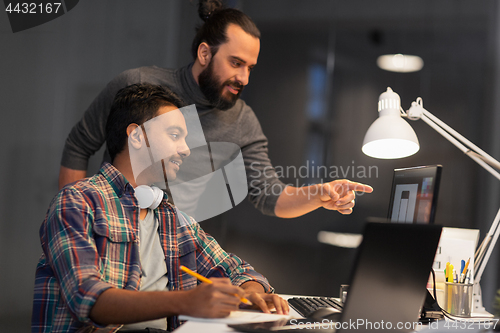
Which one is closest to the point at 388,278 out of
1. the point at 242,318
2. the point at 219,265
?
the point at 242,318

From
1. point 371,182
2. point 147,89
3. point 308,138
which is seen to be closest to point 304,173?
point 308,138

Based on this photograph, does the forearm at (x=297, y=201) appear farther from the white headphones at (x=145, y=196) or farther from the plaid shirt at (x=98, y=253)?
the white headphones at (x=145, y=196)

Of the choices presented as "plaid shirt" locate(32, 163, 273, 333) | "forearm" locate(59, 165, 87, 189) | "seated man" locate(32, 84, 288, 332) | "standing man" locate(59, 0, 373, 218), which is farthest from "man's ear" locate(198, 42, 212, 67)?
"plaid shirt" locate(32, 163, 273, 333)

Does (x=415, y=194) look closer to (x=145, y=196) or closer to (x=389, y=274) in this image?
(x=389, y=274)

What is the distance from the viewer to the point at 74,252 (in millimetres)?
820

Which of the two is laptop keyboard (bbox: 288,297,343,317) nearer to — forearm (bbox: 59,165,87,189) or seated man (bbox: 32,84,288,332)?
seated man (bbox: 32,84,288,332)

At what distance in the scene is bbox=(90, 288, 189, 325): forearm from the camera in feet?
2.48

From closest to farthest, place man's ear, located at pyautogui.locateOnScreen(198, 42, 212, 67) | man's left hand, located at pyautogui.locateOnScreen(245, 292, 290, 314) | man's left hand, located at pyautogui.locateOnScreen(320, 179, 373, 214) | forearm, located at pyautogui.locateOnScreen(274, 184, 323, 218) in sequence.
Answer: man's left hand, located at pyautogui.locateOnScreen(245, 292, 290, 314) → man's left hand, located at pyautogui.locateOnScreen(320, 179, 373, 214) → forearm, located at pyautogui.locateOnScreen(274, 184, 323, 218) → man's ear, located at pyautogui.locateOnScreen(198, 42, 212, 67)

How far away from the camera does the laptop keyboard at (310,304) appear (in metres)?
0.96

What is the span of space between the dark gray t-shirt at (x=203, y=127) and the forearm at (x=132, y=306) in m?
0.96

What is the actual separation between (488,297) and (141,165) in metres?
1.80

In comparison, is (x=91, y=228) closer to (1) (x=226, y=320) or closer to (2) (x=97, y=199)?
(2) (x=97, y=199)

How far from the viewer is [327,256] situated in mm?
2209

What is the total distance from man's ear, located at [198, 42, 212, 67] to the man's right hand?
117 centimetres
